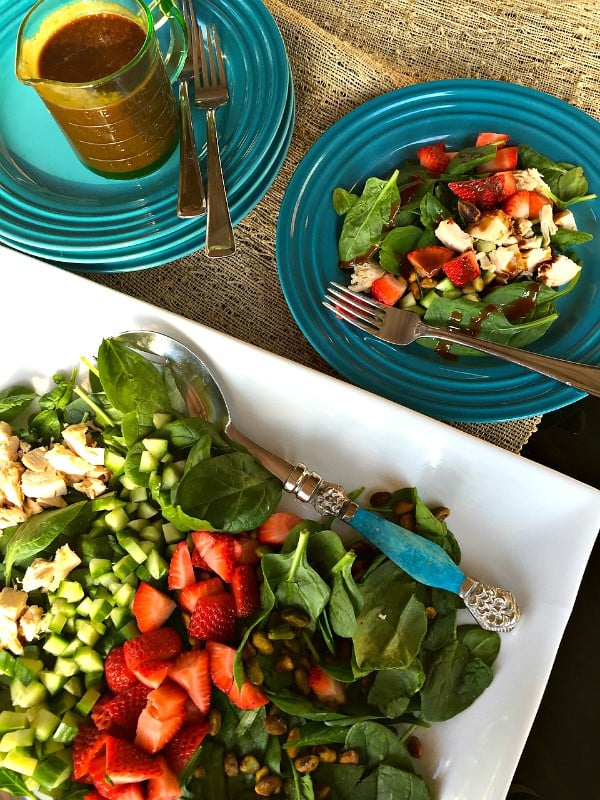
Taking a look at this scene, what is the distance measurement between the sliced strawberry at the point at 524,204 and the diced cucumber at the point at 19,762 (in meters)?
1.15

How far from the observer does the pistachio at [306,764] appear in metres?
0.98

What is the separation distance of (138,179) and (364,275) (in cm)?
46

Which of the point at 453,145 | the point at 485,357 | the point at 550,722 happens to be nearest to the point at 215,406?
the point at 485,357

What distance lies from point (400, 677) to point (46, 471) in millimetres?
650

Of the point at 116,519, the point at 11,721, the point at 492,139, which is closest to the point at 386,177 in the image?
the point at 492,139

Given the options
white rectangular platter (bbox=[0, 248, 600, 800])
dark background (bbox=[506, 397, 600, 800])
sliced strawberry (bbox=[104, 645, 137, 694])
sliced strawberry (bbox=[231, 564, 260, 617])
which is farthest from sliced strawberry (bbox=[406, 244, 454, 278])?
sliced strawberry (bbox=[104, 645, 137, 694])

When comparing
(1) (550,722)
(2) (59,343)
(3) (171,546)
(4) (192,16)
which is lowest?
(1) (550,722)

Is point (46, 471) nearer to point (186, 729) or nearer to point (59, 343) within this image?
point (59, 343)

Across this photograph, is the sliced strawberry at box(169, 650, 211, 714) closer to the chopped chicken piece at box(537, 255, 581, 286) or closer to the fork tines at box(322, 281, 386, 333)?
the fork tines at box(322, 281, 386, 333)

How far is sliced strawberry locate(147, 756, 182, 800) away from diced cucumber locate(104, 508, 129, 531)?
354 millimetres

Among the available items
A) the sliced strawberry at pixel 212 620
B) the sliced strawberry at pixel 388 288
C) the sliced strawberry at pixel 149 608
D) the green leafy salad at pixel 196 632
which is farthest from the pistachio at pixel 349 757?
the sliced strawberry at pixel 388 288

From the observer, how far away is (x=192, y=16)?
4.21ft

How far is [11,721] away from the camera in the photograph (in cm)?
102

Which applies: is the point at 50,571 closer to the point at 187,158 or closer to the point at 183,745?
the point at 183,745
